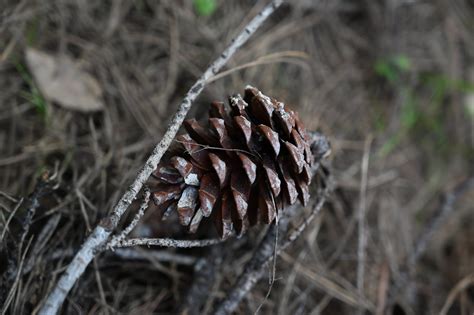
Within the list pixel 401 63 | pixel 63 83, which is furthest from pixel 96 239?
pixel 401 63

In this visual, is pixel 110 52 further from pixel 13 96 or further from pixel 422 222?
pixel 422 222

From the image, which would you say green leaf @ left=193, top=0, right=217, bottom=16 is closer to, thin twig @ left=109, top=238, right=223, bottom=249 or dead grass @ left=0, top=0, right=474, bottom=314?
dead grass @ left=0, top=0, right=474, bottom=314

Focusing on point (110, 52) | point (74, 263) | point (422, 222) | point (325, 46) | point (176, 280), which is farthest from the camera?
point (325, 46)

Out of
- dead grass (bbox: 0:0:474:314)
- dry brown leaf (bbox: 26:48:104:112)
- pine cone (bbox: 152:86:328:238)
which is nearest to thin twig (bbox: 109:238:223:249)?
pine cone (bbox: 152:86:328:238)

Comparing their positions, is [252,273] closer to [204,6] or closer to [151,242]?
[151,242]

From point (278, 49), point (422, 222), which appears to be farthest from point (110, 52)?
point (422, 222)

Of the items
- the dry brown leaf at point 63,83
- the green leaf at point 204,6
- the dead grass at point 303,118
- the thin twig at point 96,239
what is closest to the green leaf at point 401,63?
the dead grass at point 303,118

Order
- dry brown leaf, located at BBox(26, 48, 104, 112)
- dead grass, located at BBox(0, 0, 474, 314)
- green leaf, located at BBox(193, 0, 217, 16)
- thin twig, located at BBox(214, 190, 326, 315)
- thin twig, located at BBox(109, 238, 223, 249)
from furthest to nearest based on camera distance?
green leaf, located at BBox(193, 0, 217, 16), dry brown leaf, located at BBox(26, 48, 104, 112), dead grass, located at BBox(0, 0, 474, 314), thin twig, located at BBox(214, 190, 326, 315), thin twig, located at BBox(109, 238, 223, 249)
